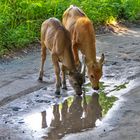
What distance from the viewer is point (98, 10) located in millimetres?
17469

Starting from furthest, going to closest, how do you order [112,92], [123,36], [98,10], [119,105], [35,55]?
[98,10] → [123,36] → [35,55] → [112,92] → [119,105]

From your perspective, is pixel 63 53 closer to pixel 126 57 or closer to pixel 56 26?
pixel 56 26

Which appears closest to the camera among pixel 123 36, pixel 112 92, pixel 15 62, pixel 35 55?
pixel 112 92

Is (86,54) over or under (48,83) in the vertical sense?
over

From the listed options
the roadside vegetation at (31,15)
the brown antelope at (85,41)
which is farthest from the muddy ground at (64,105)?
the roadside vegetation at (31,15)

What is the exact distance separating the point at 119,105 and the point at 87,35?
204 centimetres

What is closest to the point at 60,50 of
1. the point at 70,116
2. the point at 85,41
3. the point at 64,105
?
the point at 85,41

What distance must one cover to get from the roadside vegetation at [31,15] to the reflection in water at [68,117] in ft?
13.2

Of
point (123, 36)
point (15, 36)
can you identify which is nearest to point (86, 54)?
point (15, 36)

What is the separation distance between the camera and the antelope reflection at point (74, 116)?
7899 mm

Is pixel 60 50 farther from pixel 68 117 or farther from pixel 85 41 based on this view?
pixel 68 117

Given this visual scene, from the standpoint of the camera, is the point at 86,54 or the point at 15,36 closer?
the point at 86,54

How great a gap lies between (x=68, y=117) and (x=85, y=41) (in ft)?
7.79

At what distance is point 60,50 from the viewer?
9820 millimetres
